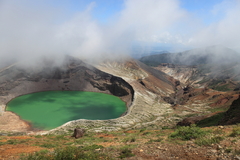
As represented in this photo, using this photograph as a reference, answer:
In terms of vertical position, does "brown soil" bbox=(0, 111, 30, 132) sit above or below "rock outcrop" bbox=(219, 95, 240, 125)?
below

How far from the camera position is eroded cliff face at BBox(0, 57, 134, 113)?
261 feet

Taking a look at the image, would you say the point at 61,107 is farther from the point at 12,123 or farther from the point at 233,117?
the point at 233,117

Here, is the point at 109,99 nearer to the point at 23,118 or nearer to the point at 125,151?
the point at 23,118

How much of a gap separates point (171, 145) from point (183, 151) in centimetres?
138

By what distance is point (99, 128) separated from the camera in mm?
40594

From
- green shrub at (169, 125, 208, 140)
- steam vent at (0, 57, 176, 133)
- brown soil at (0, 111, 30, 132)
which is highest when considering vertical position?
steam vent at (0, 57, 176, 133)

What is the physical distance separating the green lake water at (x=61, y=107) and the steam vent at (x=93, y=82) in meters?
4.34

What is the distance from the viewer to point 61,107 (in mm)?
66312

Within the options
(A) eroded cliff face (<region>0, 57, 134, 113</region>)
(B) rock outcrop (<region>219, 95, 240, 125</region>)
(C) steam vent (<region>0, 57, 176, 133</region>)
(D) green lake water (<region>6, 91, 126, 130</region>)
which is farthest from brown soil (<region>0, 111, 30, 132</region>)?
(B) rock outcrop (<region>219, 95, 240, 125</region>)

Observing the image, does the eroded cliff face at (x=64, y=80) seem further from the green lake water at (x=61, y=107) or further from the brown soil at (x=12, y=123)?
the brown soil at (x=12, y=123)

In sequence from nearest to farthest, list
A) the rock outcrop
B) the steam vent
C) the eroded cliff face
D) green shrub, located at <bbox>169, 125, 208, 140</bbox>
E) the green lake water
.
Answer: green shrub, located at <bbox>169, 125, 208, 140</bbox> → the rock outcrop → the green lake water → the steam vent → the eroded cliff face

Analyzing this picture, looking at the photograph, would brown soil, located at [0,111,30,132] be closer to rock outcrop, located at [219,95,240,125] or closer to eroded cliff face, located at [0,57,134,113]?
eroded cliff face, located at [0,57,134,113]

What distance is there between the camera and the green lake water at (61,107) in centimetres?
5368

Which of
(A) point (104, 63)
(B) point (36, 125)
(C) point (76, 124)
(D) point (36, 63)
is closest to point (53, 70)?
(D) point (36, 63)
